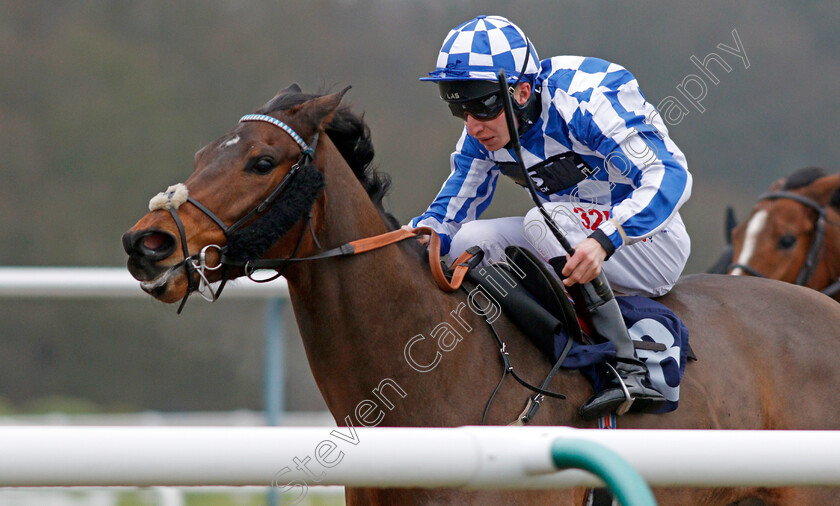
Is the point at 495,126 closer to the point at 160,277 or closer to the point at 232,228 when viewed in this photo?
the point at 232,228

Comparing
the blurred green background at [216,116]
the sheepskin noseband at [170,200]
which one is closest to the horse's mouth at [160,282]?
the sheepskin noseband at [170,200]

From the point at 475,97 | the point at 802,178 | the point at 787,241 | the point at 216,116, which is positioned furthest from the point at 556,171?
the point at 216,116

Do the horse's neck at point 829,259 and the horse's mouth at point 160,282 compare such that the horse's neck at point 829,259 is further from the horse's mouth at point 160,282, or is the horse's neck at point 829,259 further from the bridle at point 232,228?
the horse's mouth at point 160,282

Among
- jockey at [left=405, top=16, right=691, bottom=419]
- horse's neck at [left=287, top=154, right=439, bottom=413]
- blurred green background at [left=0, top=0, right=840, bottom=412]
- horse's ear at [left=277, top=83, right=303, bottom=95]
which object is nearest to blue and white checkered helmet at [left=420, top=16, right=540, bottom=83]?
jockey at [left=405, top=16, right=691, bottom=419]

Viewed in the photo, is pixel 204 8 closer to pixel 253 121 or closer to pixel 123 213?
pixel 123 213

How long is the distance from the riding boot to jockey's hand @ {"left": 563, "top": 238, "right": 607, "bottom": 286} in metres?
0.08

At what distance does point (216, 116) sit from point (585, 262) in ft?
42.9

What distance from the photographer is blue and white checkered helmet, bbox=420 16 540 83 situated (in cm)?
245

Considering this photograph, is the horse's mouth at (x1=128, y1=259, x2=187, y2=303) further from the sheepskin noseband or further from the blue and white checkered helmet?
the blue and white checkered helmet

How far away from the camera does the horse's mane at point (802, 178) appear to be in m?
5.25

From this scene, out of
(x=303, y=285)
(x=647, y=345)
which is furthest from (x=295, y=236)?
(x=647, y=345)

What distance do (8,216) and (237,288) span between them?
40.0 feet

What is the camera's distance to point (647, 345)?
2477 mm

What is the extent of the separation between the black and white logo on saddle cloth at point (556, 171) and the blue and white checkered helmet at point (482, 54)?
0.25m
